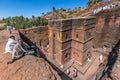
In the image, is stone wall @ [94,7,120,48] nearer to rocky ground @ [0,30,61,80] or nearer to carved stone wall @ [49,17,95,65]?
carved stone wall @ [49,17,95,65]

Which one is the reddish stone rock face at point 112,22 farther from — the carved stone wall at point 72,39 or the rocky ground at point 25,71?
the rocky ground at point 25,71

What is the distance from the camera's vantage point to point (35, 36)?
822 inches

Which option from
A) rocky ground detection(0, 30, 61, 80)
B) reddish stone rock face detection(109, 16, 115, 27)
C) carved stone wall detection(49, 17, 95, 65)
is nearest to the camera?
rocky ground detection(0, 30, 61, 80)

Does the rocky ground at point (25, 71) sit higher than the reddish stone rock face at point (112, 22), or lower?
lower

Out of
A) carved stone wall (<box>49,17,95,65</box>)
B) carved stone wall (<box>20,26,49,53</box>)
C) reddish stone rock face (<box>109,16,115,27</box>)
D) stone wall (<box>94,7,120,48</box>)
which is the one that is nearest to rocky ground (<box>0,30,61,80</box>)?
carved stone wall (<box>49,17,95,65</box>)

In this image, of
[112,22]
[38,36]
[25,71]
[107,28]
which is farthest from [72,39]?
[25,71]

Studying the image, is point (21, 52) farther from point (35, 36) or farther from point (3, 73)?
point (35, 36)

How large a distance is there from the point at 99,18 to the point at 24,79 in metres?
19.6

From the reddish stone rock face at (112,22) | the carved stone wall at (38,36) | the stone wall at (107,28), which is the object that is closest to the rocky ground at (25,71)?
the carved stone wall at (38,36)

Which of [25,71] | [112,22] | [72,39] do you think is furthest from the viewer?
Result: [112,22]

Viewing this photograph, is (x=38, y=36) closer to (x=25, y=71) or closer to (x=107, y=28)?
(x=107, y=28)

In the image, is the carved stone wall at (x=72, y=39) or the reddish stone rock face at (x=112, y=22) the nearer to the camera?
the carved stone wall at (x=72, y=39)

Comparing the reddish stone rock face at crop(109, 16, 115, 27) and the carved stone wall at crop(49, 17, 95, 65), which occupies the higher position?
the reddish stone rock face at crop(109, 16, 115, 27)

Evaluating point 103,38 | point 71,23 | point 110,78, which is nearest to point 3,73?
point 110,78
